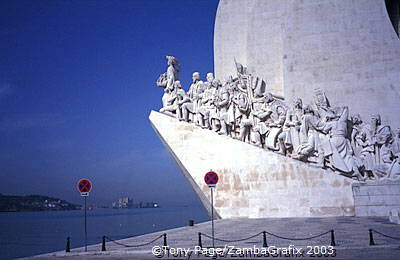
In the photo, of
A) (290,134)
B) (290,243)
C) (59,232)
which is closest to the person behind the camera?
(290,243)

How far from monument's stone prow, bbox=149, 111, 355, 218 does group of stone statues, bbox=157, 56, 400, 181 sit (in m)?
0.39

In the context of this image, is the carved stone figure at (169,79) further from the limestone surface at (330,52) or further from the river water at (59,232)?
the river water at (59,232)

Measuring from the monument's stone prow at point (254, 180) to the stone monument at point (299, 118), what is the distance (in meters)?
0.03

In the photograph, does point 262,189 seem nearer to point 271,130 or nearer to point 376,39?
point 271,130

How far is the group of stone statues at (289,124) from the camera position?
38.3 ft

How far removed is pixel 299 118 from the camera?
12516mm

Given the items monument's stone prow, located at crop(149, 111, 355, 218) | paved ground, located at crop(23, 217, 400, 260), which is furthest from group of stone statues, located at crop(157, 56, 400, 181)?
paved ground, located at crop(23, 217, 400, 260)

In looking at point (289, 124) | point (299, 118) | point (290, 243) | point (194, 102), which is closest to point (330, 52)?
point (299, 118)

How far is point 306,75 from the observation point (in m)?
14.6

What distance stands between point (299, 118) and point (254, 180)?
7.30ft

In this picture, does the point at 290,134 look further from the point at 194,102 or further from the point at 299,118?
the point at 194,102

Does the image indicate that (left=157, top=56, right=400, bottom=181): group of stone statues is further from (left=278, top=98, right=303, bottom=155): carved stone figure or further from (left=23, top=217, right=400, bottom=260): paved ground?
(left=23, top=217, right=400, bottom=260): paved ground

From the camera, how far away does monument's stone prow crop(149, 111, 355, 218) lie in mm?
11578

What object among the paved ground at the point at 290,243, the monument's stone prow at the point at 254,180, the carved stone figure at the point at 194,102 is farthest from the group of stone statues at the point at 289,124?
the paved ground at the point at 290,243
